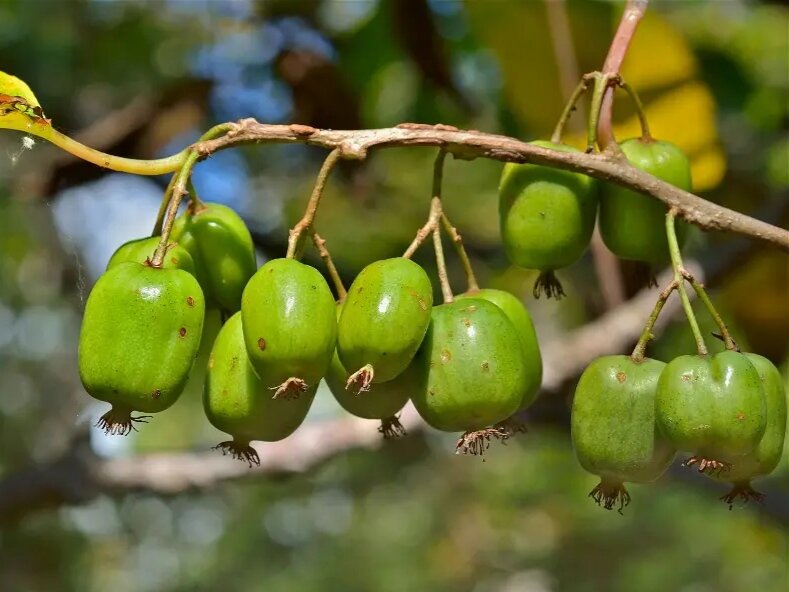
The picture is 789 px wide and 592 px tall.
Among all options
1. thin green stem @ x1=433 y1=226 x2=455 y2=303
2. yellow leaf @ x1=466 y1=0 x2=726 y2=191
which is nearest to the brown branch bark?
thin green stem @ x1=433 y1=226 x2=455 y2=303

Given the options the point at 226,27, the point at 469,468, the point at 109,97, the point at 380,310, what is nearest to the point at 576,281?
the point at 226,27

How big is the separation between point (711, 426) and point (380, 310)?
0.49 meters

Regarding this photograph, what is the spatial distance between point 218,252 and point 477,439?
0.50m

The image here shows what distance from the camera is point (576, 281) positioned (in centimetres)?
413

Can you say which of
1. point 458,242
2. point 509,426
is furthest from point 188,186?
point 509,426

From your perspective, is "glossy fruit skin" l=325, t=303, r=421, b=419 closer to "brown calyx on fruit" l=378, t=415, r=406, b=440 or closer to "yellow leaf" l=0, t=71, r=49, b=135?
"brown calyx on fruit" l=378, t=415, r=406, b=440

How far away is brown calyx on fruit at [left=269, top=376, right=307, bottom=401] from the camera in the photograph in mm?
1391

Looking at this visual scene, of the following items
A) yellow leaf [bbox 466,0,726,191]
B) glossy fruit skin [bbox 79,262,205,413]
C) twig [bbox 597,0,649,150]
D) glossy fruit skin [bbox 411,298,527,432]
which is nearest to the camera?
glossy fruit skin [bbox 79,262,205,413]

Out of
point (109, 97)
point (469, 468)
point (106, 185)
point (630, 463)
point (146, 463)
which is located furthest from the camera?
point (469, 468)

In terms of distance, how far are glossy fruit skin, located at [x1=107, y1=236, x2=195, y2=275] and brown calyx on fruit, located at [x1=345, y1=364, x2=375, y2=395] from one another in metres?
0.31

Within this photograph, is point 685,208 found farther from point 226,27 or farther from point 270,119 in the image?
point 226,27

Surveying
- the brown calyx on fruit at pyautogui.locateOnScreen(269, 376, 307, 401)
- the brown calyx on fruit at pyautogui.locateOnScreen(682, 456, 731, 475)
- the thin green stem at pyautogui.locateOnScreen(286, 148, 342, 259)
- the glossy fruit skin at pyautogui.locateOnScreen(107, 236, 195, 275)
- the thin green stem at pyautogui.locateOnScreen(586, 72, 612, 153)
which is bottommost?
the brown calyx on fruit at pyautogui.locateOnScreen(682, 456, 731, 475)

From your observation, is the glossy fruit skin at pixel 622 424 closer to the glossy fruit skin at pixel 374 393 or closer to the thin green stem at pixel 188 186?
Answer: the glossy fruit skin at pixel 374 393

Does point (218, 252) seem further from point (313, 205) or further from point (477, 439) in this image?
point (477, 439)
